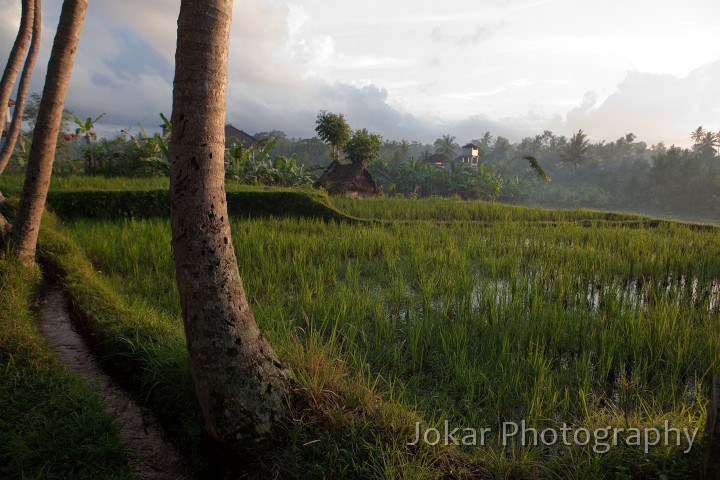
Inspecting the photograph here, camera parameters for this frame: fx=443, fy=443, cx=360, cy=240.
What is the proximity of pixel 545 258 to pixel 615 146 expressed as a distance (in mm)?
42898

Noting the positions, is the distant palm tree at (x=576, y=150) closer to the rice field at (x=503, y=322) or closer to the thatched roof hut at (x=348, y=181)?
the thatched roof hut at (x=348, y=181)

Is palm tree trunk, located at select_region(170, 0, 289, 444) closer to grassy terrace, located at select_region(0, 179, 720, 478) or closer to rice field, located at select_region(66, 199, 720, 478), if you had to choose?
grassy terrace, located at select_region(0, 179, 720, 478)

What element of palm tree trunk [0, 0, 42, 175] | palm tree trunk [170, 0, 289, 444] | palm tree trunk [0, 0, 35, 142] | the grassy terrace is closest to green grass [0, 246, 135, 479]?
the grassy terrace

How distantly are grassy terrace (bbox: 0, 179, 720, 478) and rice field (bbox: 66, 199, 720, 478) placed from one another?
1 centimetres

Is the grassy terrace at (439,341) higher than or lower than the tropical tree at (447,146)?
lower

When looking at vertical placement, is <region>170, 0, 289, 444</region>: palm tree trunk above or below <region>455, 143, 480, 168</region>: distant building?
below

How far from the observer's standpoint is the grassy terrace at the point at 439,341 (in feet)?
5.34

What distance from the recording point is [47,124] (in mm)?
3434

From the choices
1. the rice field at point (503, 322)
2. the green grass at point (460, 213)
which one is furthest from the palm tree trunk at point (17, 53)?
the green grass at point (460, 213)

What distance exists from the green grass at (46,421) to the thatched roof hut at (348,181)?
38.9ft

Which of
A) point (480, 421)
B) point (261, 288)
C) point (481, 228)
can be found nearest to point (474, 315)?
point (480, 421)

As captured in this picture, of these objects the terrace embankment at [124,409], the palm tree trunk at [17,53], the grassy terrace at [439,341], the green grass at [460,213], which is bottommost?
the terrace embankment at [124,409]

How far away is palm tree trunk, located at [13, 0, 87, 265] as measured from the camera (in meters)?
3.32

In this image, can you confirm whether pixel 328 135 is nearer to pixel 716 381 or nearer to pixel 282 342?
pixel 282 342
